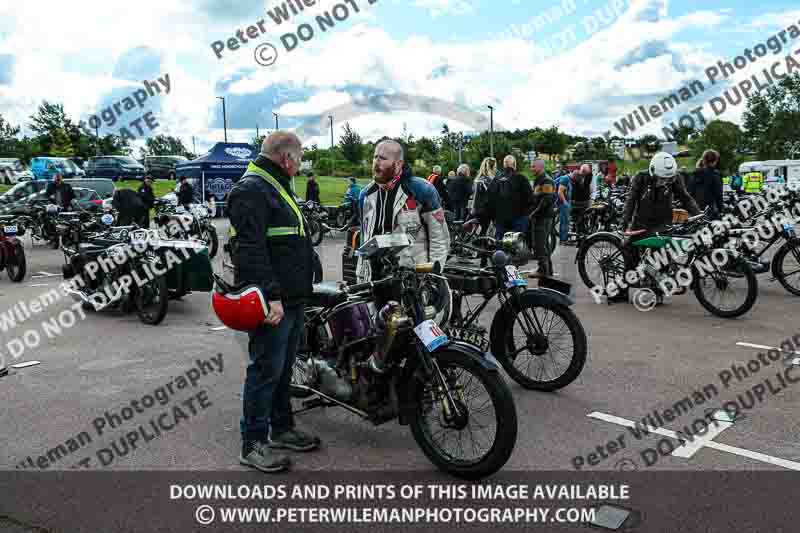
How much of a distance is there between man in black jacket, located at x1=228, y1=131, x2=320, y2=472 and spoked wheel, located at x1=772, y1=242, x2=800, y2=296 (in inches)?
270

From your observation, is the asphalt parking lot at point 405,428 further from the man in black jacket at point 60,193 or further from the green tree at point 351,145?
the green tree at point 351,145

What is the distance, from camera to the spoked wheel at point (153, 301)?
7891 mm

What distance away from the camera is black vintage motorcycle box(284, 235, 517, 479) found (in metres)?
3.54

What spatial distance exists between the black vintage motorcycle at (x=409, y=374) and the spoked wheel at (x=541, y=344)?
3.49ft

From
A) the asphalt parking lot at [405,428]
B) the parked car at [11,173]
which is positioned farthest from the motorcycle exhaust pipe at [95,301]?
the parked car at [11,173]

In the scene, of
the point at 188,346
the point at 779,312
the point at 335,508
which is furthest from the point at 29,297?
the point at 779,312

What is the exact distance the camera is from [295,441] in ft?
13.6

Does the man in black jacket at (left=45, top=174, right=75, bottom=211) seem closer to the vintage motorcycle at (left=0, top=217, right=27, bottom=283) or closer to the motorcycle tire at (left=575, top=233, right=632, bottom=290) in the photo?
the vintage motorcycle at (left=0, top=217, right=27, bottom=283)

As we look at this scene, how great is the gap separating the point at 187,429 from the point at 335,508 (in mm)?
1607

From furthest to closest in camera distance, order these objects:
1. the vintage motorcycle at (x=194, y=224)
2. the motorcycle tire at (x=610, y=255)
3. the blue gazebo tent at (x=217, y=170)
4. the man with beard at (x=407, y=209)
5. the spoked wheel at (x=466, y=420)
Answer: the blue gazebo tent at (x=217, y=170), the vintage motorcycle at (x=194, y=224), the motorcycle tire at (x=610, y=255), the man with beard at (x=407, y=209), the spoked wheel at (x=466, y=420)

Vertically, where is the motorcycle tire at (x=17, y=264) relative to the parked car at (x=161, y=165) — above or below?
below

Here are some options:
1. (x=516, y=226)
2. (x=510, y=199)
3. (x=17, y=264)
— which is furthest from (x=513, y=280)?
(x=17, y=264)

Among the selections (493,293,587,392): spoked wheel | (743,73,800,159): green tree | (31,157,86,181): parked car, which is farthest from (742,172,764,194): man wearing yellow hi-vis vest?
(743,73,800,159): green tree

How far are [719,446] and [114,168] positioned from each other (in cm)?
4149
